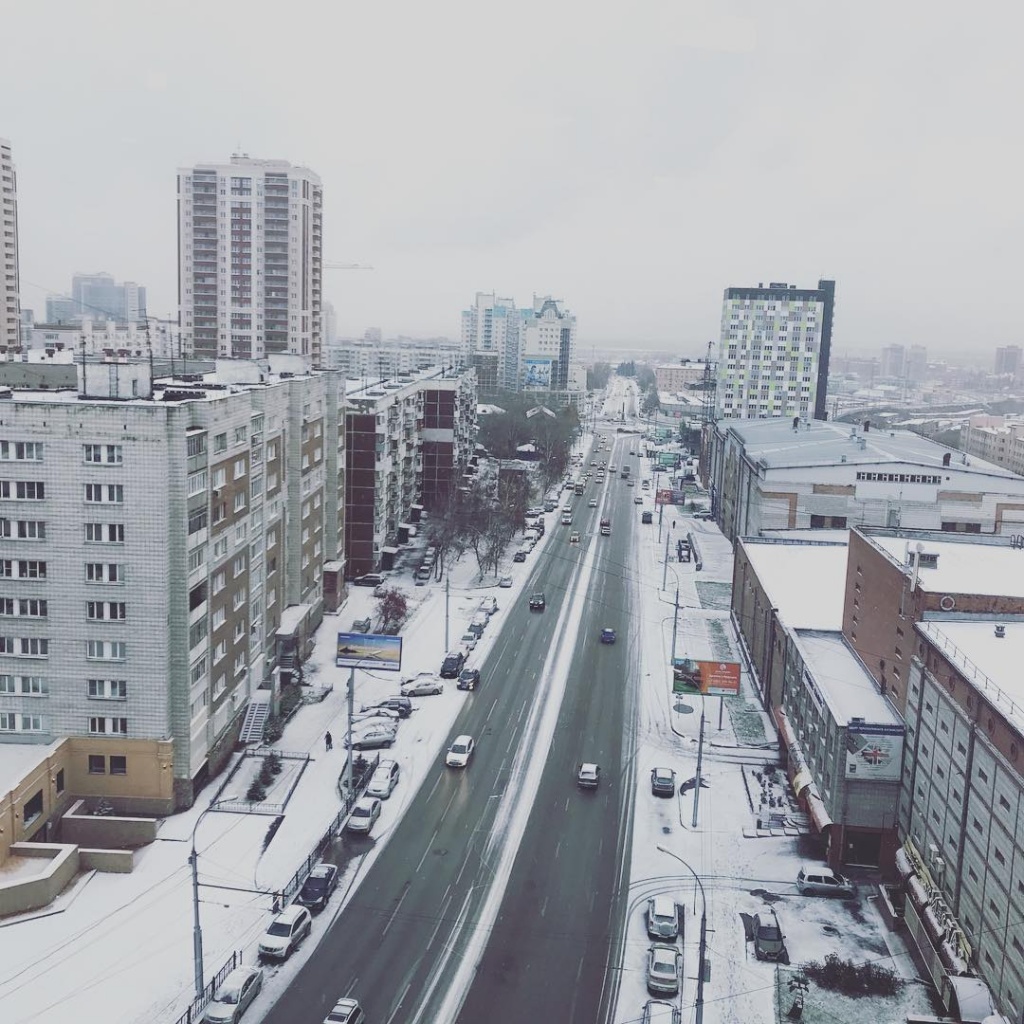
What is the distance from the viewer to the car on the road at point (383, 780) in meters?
37.2

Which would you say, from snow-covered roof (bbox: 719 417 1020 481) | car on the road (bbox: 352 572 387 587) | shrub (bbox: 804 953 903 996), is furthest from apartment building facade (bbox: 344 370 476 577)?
shrub (bbox: 804 953 903 996)

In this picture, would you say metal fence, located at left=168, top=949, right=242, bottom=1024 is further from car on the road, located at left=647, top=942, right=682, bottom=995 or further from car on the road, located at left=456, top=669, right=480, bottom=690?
car on the road, located at left=456, top=669, right=480, bottom=690

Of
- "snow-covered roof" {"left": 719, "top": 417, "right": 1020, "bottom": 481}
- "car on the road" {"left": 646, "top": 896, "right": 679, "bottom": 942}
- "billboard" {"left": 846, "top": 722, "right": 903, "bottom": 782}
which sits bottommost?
"car on the road" {"left": 646, "top": 896, "right": 679, "bottom": 942}

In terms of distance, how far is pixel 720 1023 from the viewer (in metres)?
25.2

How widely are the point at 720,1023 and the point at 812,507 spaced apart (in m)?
48.5

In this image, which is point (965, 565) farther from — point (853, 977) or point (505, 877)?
point (505, 877)

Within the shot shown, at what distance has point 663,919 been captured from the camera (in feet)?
96.3

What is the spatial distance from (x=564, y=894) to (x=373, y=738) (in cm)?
1358

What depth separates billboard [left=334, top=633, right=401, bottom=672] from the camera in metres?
40.7

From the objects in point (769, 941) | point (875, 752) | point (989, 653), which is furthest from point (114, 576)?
point (989, 653)

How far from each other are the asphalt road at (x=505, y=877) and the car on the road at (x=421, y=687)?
185cm

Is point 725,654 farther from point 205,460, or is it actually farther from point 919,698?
point 205,460

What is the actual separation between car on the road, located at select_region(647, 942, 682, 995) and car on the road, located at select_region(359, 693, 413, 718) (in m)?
20.1

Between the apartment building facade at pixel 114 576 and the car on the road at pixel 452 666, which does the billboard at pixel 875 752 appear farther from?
the apartment building facade at pixel 114 576
